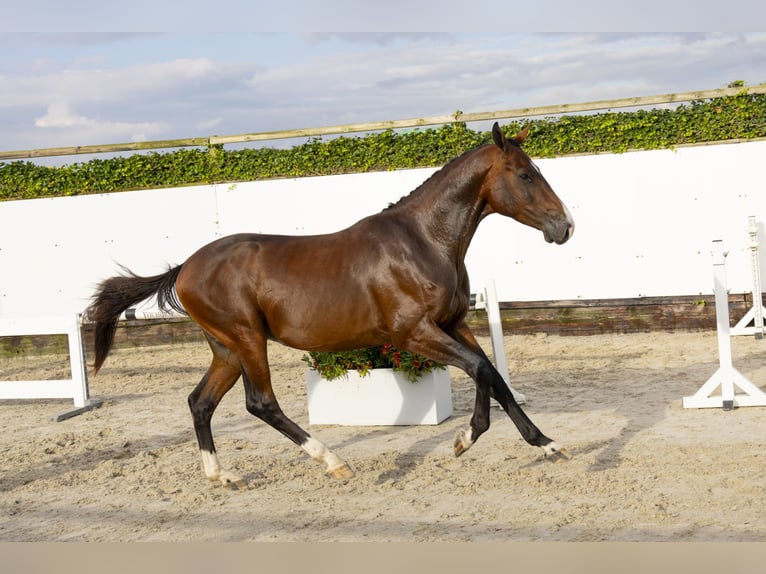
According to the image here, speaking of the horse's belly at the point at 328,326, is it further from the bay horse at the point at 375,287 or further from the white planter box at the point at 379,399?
the white planter box at the point at 379,399

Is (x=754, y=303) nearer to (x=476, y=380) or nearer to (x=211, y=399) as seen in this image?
(x=476, y=380)

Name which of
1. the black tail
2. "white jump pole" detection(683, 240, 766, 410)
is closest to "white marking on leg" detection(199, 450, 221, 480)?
the black tail

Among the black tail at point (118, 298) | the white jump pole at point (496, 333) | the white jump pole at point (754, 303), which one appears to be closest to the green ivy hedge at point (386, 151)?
the white jump pole at point (754, 303)

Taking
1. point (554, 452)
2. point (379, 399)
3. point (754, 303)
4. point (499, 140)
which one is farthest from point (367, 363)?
point (754, 303)

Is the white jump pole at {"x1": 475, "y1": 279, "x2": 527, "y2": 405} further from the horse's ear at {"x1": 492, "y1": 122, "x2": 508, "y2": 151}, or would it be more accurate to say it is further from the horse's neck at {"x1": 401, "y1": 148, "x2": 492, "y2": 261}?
the horse's ear at {"x1": 492, "y1": 122, "x2": 508, "y2": 151}

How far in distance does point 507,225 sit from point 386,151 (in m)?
2.03

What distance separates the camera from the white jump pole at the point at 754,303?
30.4 feet

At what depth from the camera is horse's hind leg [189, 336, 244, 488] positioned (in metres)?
5.10

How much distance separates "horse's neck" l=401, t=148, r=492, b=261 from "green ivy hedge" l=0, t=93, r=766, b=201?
5949 millimetres

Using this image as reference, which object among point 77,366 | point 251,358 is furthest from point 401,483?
point 77,366

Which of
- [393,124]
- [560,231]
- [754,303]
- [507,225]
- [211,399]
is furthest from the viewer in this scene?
[393,124]

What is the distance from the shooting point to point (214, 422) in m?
6.97

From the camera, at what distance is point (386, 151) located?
11.4 metres

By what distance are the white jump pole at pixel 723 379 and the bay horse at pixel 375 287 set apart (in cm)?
211
